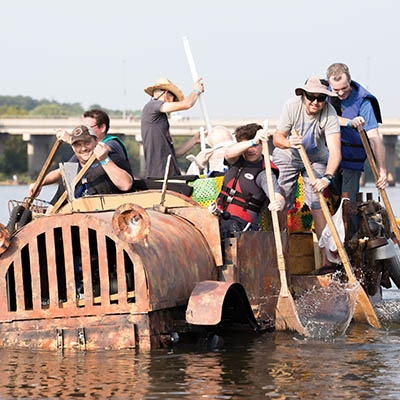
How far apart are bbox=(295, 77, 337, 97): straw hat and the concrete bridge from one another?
65.1 metres

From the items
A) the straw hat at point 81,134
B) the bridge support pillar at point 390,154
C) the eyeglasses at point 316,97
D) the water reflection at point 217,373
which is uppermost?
the bridge support pillar at point 390,154

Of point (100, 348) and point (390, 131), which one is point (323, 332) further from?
point (390, 131)

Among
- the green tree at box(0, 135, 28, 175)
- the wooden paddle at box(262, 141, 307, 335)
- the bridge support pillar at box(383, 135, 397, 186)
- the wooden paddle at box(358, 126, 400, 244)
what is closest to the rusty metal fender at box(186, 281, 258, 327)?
the wooden paddle at box(262, 141, 307, 335)

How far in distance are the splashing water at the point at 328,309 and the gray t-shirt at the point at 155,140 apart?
2024 mm

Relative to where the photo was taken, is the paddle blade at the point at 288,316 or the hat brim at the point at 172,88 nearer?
the paddle blade at the point at 288,316

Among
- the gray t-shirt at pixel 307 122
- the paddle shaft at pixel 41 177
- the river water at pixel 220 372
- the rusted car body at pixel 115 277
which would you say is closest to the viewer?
the river water at pixel 220 372

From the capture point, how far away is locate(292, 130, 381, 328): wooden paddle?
11.6m

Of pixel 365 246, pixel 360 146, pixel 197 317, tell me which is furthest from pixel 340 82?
pixel 197 317

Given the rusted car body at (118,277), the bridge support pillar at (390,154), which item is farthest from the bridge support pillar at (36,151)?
the rusted car body at (118,277)

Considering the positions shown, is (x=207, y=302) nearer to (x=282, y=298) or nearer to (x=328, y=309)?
(x=282, y=298)

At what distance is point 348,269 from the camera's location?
1174 centimetres

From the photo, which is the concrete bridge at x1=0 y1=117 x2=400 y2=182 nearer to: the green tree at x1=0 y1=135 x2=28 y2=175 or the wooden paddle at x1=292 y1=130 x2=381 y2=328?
the green tree at x1=0 y1=135 x2=28 y2=175

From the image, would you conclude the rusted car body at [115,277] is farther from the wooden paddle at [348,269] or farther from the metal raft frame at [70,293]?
the wooden paddle at [348,269]

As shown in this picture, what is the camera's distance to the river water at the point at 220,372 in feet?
27.6
